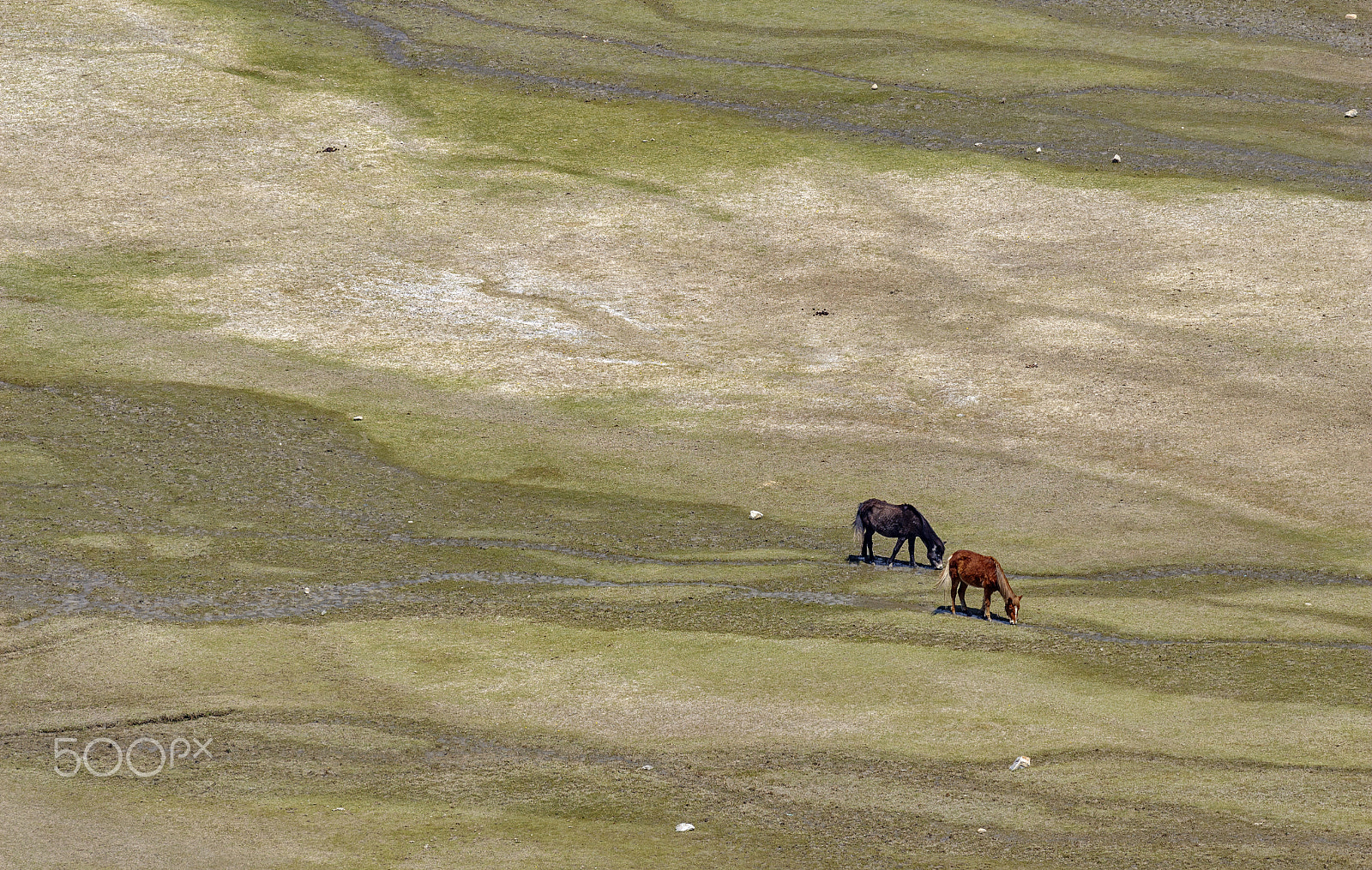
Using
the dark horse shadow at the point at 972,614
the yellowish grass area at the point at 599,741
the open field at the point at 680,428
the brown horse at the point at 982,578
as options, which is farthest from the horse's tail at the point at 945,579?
the yellowish grass area at the point at 599,741

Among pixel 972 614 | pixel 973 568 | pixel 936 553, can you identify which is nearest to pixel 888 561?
pixel 936 553

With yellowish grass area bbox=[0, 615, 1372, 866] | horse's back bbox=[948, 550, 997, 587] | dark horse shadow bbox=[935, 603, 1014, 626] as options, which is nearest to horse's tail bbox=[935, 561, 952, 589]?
horse's back bbox=[948, 550, 997, 587]

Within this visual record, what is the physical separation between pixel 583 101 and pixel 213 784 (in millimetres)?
35115

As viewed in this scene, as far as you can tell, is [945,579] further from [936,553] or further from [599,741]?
[599,741]

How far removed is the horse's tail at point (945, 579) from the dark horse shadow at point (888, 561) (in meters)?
0.85

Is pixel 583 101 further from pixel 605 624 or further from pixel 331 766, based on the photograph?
pixel 331 766

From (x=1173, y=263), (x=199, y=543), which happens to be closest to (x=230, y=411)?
(x=199, y=543)

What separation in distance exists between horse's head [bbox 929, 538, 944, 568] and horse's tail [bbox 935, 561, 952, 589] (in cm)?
48

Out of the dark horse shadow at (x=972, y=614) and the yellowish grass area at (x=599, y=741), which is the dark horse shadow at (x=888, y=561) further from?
the yellowish grass area at (x=599, y=741)

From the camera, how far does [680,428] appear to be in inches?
1289

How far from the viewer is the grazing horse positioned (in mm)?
25047

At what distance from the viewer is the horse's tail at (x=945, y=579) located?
76.2 ft

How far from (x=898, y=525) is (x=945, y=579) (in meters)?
1.47

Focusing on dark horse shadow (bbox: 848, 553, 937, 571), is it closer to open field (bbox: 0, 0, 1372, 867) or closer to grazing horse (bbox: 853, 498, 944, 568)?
grazing horse (bbox: 853, 498, 944, 568)
